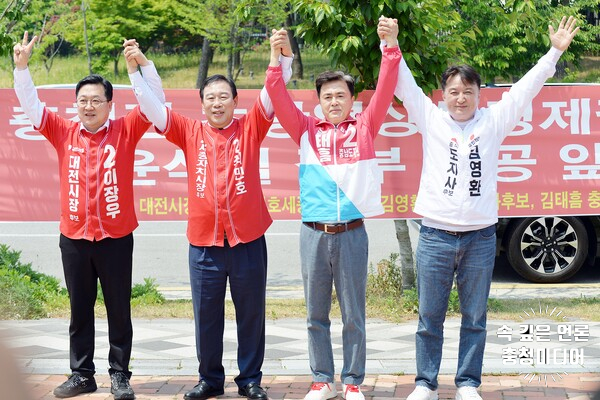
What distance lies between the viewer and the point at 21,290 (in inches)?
279

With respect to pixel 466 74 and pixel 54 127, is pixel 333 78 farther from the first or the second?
pixel 54 127

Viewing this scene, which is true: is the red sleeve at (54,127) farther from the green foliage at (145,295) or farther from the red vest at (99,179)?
the green foliage at (145,295)

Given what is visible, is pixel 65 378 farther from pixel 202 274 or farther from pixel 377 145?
pixel 377 145

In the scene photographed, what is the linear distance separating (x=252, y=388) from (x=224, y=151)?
4.55 feet

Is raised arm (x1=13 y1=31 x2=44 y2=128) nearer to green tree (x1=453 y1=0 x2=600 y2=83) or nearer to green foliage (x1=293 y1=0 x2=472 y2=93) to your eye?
green foliage (x1=293 y1=0 x2=472 y2=93)

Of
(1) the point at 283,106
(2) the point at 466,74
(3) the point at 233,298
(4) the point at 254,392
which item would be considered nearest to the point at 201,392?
(4) the point at 254,392

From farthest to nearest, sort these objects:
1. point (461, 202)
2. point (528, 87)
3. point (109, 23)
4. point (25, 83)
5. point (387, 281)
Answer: point (109, 23), point (387, 281), point (25, 83), point (528, 87), point (461, 202)

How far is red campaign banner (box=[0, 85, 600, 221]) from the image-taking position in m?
6.55

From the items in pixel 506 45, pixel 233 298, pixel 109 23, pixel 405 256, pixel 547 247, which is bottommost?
pixel 547 247

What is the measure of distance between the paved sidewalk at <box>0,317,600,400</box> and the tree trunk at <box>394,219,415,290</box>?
23.6 inches

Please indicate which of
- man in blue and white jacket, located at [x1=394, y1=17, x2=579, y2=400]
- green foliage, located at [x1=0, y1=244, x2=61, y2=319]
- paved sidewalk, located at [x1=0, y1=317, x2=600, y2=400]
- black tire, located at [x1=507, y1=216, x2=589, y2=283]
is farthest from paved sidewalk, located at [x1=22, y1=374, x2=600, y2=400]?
black tire, located at [x1=507, y1=216, x2=589, y2=283]

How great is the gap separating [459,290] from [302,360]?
148 centimetres

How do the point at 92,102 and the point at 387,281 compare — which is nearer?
the point at 92,102

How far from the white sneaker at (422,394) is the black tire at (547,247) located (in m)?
3.95
